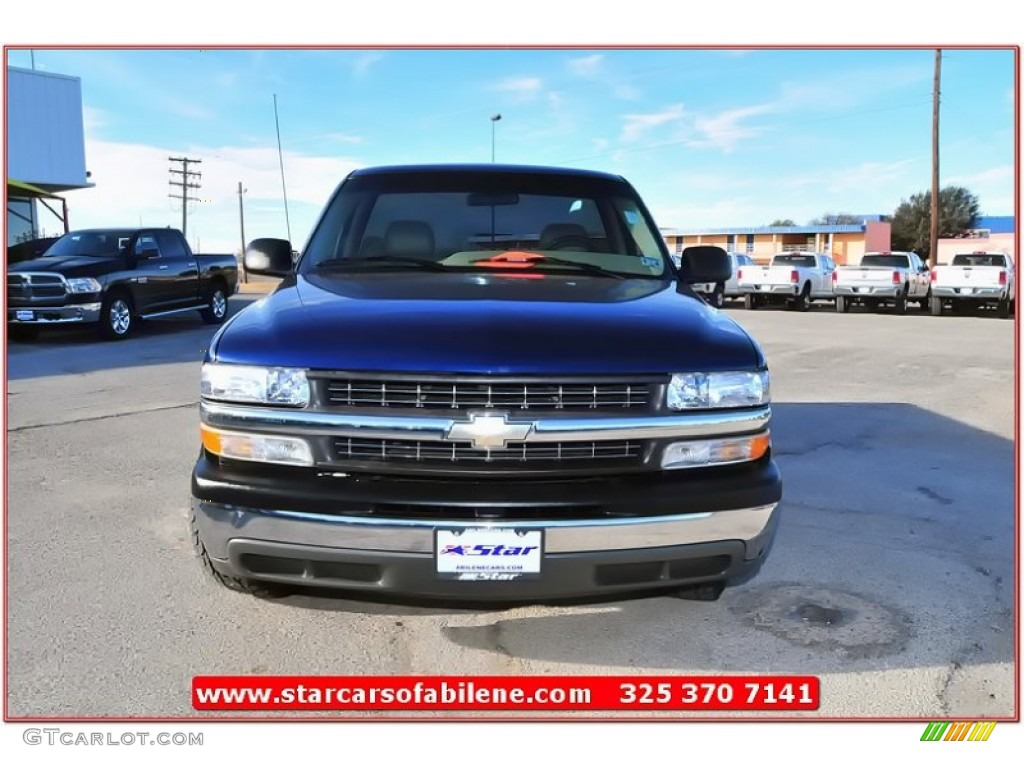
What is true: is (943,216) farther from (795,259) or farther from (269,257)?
(269,257)

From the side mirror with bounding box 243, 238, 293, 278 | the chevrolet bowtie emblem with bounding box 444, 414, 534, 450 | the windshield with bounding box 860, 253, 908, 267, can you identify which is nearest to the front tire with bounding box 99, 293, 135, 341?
the side mirror with bounding box 243, 238, 293, 278

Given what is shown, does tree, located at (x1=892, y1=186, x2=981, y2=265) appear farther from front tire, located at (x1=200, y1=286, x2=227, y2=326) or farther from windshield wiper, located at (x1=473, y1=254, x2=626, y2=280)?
windshield wiper, located at (x1=473, y1=254, x2=626, y2=280)

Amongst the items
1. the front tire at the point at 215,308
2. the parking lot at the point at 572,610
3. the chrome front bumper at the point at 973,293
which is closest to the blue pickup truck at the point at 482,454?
the parking lot at the point at 572,610

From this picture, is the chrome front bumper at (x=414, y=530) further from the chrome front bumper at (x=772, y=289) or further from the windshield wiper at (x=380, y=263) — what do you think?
the chrome front bumper at (x=772, y=289)

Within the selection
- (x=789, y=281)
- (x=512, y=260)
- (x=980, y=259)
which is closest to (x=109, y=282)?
(x=512, y=260)

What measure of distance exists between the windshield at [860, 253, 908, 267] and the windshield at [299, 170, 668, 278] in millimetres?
19795

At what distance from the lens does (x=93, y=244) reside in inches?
522

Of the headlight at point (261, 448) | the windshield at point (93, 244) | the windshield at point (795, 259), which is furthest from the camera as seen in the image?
the windshield at point (795, 259)

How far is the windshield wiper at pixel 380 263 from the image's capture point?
11.8ft

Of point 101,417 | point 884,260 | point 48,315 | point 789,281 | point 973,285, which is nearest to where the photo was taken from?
point 101,417

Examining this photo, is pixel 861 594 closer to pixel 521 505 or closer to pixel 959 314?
pixel 521 505

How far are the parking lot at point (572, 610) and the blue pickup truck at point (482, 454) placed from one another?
373 mm

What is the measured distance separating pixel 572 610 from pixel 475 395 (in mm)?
1228

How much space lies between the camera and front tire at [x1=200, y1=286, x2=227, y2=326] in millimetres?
15578
